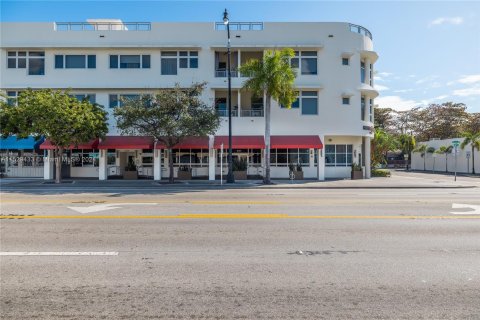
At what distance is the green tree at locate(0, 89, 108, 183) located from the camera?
23.0 meters

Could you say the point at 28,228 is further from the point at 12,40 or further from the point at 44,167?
the point at 12,40

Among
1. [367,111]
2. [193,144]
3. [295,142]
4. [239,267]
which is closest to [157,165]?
[193,144]

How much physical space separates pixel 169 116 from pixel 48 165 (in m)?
12.4

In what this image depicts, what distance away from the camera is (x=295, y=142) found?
2847cm

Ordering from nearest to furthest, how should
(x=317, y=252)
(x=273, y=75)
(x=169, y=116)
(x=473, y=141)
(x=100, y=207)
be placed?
(x=317, y=252) → (x=100, y=207) → (x=273, y=75) → (x=169, y=116) → (x=473, y=141)

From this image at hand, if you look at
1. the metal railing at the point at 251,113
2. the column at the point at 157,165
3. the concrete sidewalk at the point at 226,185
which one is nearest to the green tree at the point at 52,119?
the concrete sidewalk at the point at 226,185

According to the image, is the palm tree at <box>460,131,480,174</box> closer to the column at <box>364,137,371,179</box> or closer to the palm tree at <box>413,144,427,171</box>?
the palm tree at <box>413,144,427,171</box>

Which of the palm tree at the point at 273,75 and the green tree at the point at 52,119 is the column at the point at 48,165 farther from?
the palm tree at the point at 273,75

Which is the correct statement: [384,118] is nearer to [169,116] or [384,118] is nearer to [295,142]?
[295,142]

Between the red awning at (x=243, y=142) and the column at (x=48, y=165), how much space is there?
13658 mm

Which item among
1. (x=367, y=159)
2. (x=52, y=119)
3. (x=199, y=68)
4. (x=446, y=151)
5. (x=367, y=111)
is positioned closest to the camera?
(x=52, y=119)

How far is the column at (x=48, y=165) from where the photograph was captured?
95.1 feet

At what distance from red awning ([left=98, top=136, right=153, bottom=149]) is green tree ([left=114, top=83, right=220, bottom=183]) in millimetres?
2666

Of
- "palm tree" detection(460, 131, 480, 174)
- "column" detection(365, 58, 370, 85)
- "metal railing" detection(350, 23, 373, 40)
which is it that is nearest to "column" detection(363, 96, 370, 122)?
"column" detection(365, 58, 370, 85)
